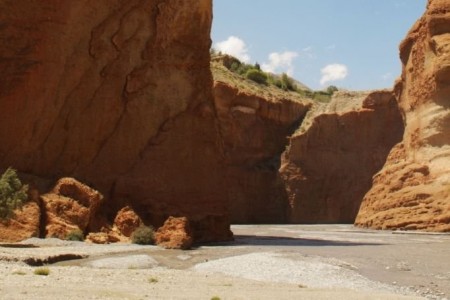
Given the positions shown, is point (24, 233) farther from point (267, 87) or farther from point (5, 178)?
point (267, 87)

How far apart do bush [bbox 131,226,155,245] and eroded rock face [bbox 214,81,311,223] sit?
159ft

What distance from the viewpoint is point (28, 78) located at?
28656 millimetres

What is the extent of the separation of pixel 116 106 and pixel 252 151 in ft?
165

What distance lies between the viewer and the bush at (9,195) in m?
22.9

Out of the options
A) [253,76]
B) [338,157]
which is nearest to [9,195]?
[338,157]

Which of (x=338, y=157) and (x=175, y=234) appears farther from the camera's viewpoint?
(x=338, y=157)

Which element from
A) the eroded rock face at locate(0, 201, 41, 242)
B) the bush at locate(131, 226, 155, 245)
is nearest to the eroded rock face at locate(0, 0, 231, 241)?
the bush at locate(131, 226, 155, 245)

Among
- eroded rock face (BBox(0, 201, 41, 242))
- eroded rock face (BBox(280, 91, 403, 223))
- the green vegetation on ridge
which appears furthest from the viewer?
the green vegetation on ridge

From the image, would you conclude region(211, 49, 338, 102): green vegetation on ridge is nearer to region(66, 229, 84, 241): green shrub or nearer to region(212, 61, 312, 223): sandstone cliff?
region(212, 61, 312, 223): sandstone cliff

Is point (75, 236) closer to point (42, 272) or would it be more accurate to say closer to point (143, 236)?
point (143, 236)

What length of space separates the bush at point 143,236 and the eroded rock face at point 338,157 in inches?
2043

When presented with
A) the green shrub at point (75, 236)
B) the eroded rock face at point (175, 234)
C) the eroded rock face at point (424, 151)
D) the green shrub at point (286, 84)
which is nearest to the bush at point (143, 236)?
the eroded rock face at point (175, 234)

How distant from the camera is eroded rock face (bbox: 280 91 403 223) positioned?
258 ft

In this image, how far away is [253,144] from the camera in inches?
3162
